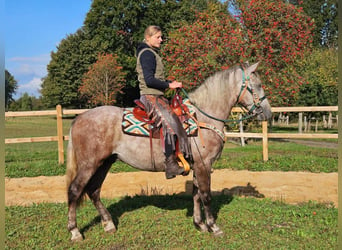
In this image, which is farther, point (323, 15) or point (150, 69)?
point (323, 15)

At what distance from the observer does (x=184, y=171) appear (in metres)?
4.30

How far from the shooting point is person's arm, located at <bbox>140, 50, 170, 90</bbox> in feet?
13.7

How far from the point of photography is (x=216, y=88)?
4.65 meters

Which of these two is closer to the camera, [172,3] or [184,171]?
[184,171]

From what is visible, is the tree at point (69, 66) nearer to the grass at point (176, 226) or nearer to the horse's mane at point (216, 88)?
the grass at point (176, 226)

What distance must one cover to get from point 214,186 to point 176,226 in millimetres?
2963

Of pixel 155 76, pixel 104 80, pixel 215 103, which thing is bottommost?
pixel 215 103

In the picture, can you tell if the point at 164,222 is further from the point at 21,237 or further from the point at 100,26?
the point at 100,26

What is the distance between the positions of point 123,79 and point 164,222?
2790cm

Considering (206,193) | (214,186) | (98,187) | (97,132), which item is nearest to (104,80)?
(214,186)

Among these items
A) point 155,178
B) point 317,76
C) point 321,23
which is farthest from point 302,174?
point 321,23

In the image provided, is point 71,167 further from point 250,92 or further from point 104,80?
point 104,80

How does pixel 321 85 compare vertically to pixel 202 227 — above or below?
above

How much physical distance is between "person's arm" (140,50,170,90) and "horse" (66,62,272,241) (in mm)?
748
